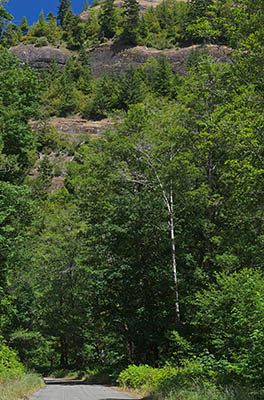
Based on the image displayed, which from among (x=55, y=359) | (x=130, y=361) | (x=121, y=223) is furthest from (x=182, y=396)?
(x=55, y=359)

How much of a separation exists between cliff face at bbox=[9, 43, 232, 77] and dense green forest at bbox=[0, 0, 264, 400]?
8806cm

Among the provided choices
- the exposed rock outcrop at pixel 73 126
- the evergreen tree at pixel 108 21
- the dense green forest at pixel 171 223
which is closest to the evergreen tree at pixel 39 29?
the evergreen tree at pixel 108 21

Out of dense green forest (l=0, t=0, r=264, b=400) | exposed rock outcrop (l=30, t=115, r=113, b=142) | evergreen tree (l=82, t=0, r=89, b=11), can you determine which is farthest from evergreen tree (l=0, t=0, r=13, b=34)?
evergreen tree (l=82, t=0, r=89, b=11)

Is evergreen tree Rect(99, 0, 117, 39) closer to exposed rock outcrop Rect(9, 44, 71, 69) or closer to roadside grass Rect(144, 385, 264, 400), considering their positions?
exposed rock outcrop Rect(9, 44, 71, 69)

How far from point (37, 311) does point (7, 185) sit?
730 inches

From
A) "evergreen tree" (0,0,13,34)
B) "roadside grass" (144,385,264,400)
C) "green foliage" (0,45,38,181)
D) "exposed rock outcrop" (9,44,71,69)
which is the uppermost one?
"exposed rock outcrop" (9,44,71,69)

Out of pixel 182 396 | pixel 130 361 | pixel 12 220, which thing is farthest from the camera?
pixel 130 361

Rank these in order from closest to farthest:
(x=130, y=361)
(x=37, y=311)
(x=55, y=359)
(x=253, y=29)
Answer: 1. (x=253, y=29)
2. (x=130, y=361)
3. (x=37, y=311)
4. (x=55, y=359)

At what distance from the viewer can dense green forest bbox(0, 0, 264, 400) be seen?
1162 centimetres

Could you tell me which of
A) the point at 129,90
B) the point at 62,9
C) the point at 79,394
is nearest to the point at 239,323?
the point at 79,394

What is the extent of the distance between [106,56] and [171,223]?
391ft

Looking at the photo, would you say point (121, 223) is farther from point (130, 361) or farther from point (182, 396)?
point (182, 396)

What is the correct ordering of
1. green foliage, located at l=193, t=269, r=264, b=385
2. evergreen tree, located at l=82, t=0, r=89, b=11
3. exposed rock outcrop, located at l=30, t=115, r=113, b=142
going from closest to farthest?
green foliage, located at l=193, t=269, r=264, b=385
exposed rock outcrop, located at l=30, t=115, r=113, b=142
evergreen tree, located at l=82, t=0, r=89, b=11

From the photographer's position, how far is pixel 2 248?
1580 centimetres
